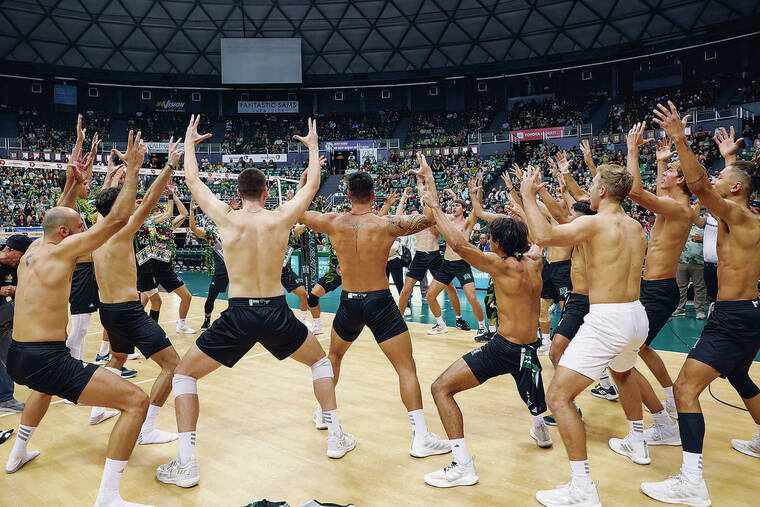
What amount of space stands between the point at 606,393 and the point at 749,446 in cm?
132

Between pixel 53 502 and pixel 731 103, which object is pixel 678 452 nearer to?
pixel 53 502

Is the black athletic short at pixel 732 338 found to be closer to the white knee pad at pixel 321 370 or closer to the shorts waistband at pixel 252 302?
the white knee pad at pixel 321 370

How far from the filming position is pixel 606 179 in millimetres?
3035

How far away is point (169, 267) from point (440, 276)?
384 cm

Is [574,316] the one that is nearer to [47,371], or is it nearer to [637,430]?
[637,430]

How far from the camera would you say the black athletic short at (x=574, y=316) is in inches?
167

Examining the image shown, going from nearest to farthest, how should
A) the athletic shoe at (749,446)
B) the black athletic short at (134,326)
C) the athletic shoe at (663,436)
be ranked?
the athletic shoe at (749,446) < the athletic shoe at (663,436) < the black athletic short at (134,326)

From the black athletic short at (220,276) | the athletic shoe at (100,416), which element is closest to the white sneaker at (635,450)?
the athletic shoe at (100,416)

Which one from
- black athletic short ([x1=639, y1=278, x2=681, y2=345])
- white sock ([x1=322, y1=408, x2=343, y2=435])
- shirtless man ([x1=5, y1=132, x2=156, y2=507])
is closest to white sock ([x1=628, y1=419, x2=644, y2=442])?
black athletic short ([x1=639, y1=278, x2=681, y2=345])

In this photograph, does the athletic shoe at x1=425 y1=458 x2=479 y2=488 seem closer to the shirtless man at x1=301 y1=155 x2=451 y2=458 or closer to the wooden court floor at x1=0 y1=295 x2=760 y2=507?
the wooden court floor at x1=0 y1=295 x2=760 y2=507

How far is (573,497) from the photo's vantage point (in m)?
2.75

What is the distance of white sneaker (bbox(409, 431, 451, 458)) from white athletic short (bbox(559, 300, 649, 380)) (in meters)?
1.13

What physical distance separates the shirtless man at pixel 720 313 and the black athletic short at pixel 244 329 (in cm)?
238

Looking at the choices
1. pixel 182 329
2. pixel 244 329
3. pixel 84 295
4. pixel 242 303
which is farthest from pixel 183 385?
pixel 182 329
